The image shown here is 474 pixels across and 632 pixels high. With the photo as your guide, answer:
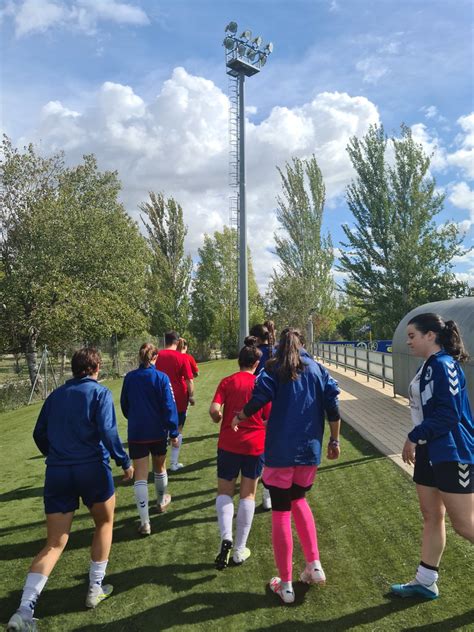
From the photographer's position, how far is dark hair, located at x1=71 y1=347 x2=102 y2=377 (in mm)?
3320

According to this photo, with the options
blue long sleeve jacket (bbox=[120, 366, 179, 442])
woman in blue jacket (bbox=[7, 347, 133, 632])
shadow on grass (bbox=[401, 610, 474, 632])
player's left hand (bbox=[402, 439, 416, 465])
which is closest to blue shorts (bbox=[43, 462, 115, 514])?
woman in blue jacket (bbox=[7, 347, 133, 632])

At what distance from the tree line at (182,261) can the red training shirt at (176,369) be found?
13595mm

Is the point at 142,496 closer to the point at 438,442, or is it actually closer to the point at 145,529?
the point at 145,529

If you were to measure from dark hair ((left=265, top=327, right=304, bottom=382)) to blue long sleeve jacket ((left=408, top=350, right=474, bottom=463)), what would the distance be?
31.9 inches

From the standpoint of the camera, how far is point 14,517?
17.1 ft

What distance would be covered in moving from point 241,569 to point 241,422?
1141 millimetres

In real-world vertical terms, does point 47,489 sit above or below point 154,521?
above

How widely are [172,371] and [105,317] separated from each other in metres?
15.1

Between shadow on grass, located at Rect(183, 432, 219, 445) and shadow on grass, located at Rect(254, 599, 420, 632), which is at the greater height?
shadow on grass, located at Rect(254, 599, 420, 632)

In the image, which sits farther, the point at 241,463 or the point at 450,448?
the point at 241,463

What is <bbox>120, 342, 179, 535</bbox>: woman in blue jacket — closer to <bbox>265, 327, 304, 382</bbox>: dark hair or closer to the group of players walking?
the group of players walking

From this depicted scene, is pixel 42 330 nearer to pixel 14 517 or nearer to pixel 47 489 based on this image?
pixel 14 517

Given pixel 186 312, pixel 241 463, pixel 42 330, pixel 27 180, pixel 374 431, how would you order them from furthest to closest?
pixel 186 312 → pixel 27 180 → pixel 42 330 → pixel 374 431 → pixel 241 463

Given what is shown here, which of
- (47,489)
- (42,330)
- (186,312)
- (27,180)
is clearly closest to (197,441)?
(47,489)
